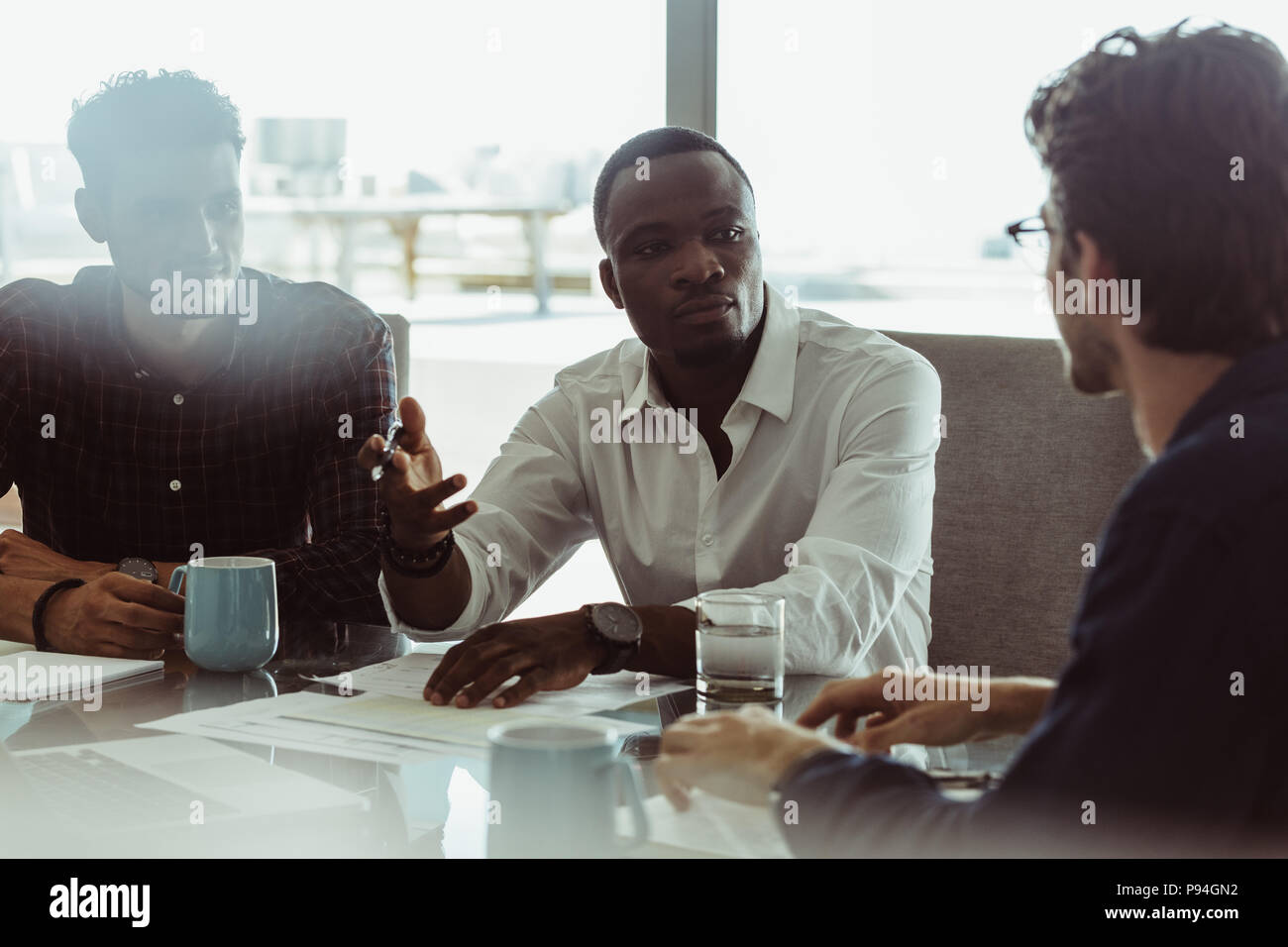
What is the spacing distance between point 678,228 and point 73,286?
3.27 feet

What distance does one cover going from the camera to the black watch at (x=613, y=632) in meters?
1.37

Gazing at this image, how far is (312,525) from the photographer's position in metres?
1.95

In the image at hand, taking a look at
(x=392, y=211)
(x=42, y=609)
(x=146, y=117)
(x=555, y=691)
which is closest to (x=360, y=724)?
(x=555, y=691)

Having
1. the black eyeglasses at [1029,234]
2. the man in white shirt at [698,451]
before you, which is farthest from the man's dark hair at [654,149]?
the black eyeglasses at [1029,234]

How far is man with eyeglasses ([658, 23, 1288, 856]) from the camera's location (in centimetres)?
70

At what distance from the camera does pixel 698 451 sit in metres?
1.93

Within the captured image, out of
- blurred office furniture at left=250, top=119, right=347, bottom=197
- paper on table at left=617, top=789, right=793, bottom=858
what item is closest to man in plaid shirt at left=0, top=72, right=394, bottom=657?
paper on table at left=617, top=789, right=793, bottom=858

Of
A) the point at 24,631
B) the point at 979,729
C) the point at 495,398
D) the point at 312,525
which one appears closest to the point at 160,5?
the point at 495,398

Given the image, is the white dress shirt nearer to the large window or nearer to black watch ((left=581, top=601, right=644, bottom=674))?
black watch ((left=581, top=601, right=644, bottom=674))

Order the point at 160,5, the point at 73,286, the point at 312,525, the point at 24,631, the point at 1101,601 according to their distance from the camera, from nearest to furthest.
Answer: the point at 1101,601, the point at 24,631, the point at 312,525, the point at 73,286, the point at 160,5

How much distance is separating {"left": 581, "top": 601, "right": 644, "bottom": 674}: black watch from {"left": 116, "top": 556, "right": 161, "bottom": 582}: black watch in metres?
0.62

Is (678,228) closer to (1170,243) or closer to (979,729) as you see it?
(979,729)

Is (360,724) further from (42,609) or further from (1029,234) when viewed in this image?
(1029,234)

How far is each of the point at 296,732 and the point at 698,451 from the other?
870 millimetres
